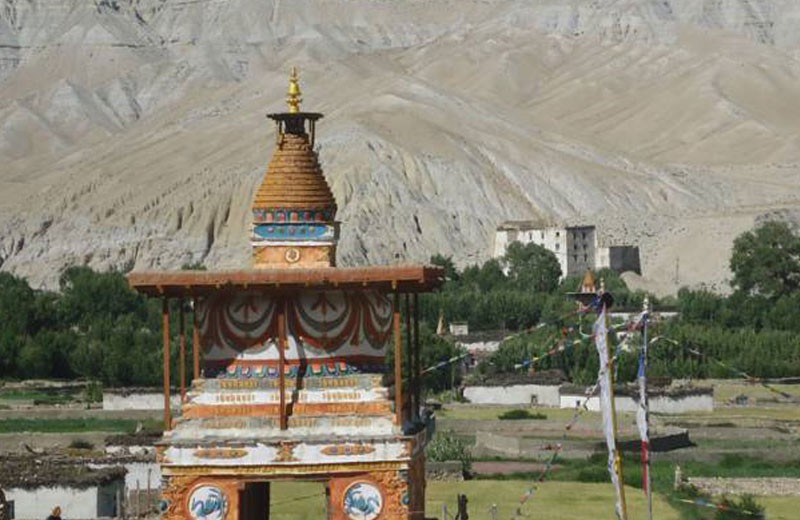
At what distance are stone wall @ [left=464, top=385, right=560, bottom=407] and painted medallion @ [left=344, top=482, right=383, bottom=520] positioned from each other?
51646 millimetres

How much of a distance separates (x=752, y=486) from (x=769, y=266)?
2690 inches

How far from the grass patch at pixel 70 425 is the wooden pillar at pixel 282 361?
131 feet

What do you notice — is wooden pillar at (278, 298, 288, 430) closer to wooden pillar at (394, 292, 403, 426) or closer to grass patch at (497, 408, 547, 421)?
wooden pillar at (394, 292, 403, 426)

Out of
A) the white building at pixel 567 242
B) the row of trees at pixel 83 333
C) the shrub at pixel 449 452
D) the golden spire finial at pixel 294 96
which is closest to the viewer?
the golden spire finial at pixel 294 96

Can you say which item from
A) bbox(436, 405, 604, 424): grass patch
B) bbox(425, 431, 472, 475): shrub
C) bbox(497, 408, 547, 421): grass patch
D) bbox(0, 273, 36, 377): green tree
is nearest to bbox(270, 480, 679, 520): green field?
bbox(425, 431, 472, 475): shrub

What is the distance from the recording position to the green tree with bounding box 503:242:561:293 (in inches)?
5039

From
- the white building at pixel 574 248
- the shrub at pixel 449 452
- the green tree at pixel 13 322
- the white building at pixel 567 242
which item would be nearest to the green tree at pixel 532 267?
the white building at pixel 567 242

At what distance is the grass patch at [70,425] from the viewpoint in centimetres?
6450

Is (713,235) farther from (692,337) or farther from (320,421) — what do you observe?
(320,421)

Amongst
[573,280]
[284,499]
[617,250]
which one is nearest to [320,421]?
[284,499]

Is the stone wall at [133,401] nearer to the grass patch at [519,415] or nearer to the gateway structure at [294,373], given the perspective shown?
the grass patch at [519,415]

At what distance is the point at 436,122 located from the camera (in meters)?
194

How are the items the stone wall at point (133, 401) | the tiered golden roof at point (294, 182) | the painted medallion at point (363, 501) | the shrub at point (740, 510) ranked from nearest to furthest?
the painted medallion at point (363, 501) < the tiered golden roof at point (294, 182) < the shrub at point (740, 510) < the stone wall at point (133, 401)

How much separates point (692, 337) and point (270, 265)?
62127 millimetres
